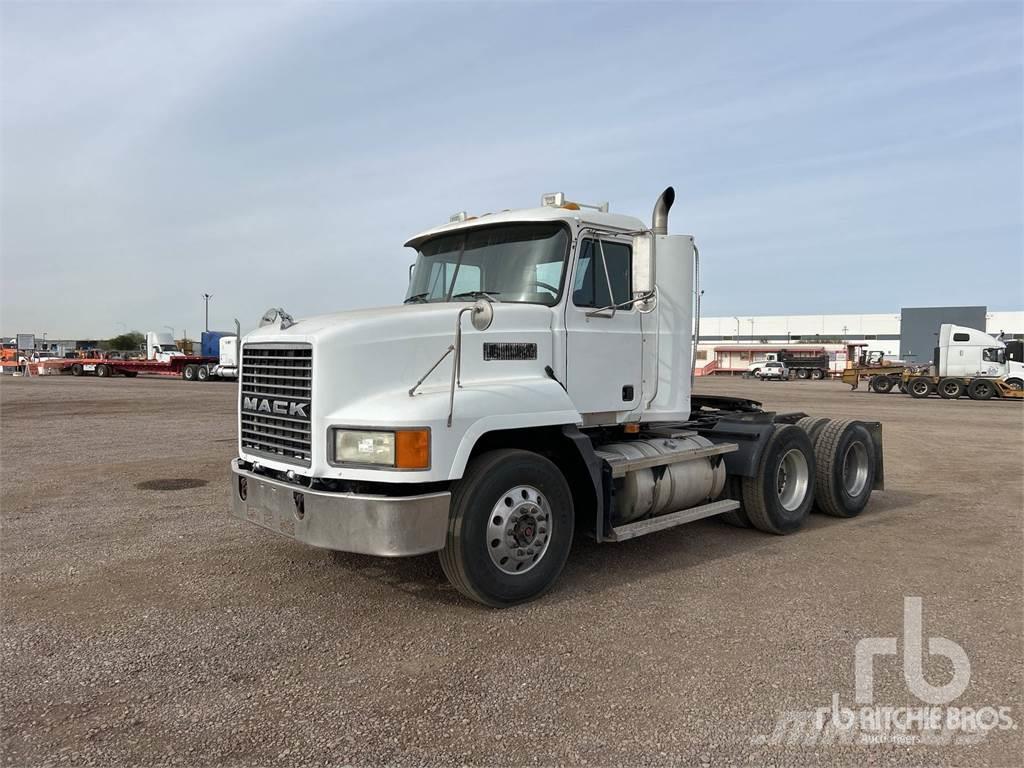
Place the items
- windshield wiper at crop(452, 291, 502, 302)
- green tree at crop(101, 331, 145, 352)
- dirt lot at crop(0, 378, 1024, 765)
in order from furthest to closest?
green tree at crop(101, 331, 145, 352)
windshield wiper at crop(452, 291, 502, 302)
dirt lot at crop(0, 378, 1024, 765)

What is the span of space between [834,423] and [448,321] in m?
5.32

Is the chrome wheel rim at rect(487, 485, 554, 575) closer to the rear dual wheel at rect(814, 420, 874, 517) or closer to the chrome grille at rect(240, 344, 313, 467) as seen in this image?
the chrome grille at rect(240, 344, 313, 467)

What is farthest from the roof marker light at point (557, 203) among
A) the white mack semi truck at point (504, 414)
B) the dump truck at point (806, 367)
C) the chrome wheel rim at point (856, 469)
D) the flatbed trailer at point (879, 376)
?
the dump truck at point (806, 367)

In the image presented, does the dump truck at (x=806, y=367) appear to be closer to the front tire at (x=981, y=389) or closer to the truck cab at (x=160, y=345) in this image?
the front tire at (x=981, y=389)

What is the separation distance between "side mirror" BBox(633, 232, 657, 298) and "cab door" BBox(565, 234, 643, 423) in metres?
0.14

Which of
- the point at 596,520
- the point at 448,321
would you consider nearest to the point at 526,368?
the point at 448,321

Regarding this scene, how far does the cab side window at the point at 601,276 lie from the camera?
5.39 meters

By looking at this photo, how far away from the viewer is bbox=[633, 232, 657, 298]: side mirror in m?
5.56

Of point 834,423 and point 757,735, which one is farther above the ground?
point 834,423

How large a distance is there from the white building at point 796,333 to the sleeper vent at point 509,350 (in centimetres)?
7221

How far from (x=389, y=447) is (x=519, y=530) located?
1117 mm

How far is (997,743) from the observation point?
309 cm

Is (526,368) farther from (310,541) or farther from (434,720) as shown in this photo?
(434,720)

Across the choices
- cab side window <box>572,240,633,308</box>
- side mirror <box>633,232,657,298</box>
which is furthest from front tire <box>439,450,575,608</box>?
side mirror <box>633,232,657,298</box>
